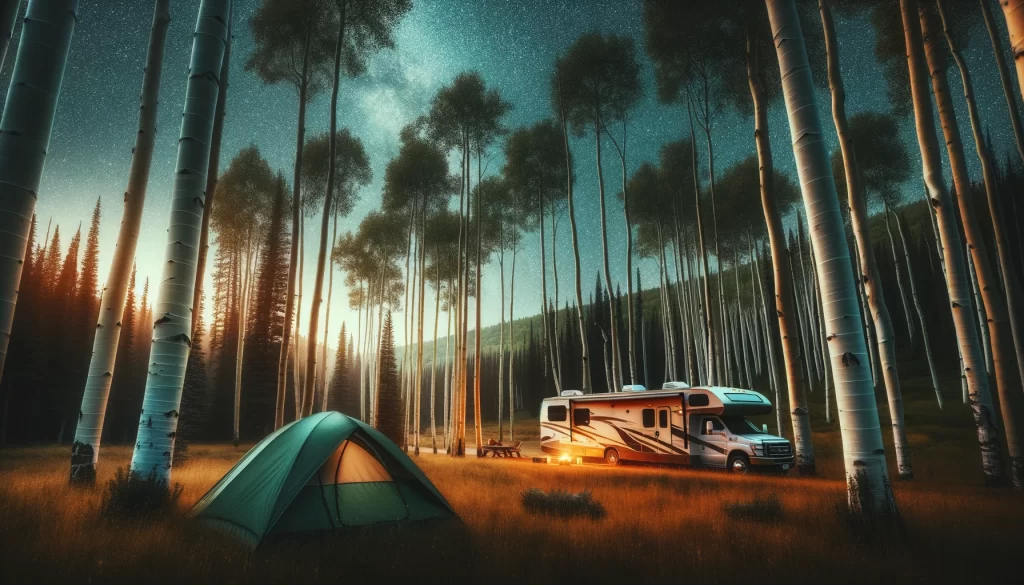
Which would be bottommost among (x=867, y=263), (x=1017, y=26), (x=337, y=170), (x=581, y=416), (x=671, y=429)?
(x=671, y=429)

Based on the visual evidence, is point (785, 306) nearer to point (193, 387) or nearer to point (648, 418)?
point (648, 418)

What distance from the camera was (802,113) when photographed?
523cm

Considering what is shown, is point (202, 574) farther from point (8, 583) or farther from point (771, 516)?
point (771, 516)

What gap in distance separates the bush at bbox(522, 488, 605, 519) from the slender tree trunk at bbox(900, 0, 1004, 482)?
7.01 m

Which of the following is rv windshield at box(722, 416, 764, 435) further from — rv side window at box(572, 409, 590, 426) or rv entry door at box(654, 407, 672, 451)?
rv side window at box(572, 409, 590, 426)

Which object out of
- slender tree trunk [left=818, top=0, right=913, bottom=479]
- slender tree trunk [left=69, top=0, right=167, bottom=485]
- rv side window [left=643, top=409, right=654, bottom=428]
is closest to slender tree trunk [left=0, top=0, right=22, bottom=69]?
slender tree trunk [left=69, top=0, right=167, bottom=485]

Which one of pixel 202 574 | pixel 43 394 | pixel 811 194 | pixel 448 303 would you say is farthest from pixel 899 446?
pixel 43 394

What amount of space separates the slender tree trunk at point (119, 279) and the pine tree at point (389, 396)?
22.6 m

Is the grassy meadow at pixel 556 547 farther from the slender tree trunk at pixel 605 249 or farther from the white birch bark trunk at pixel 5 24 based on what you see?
the slender tree trunk at pixel 605 249

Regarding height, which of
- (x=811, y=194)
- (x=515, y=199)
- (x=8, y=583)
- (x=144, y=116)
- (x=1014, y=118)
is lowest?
(x=8, y=583)

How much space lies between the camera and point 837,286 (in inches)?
194

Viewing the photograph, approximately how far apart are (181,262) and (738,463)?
13.6 metres

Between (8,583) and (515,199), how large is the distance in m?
23.4

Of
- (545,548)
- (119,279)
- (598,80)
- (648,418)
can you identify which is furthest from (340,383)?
(545,548)
